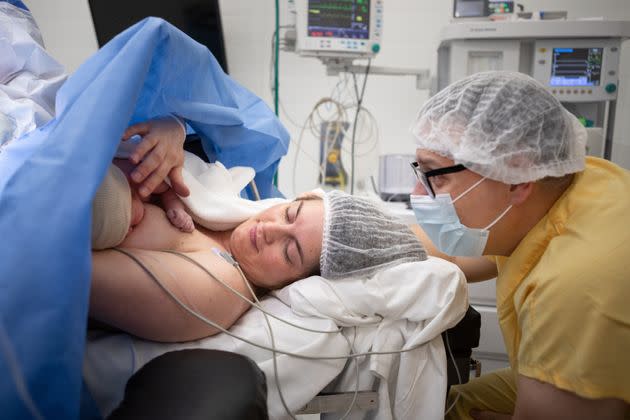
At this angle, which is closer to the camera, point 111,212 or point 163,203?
point 111,212

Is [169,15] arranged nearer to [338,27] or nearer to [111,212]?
[338,27]

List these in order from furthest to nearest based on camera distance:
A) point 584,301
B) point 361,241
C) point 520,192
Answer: point 361,241
point 520,192
point 584,301

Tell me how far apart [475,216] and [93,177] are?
0.73m

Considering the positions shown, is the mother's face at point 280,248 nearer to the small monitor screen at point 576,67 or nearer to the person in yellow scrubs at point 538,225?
the person in yellow scrubs at point 538,225

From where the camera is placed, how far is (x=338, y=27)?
6.81ft

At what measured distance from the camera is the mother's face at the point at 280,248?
116 centimetres

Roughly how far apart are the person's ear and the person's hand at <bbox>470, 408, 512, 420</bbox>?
0.54m

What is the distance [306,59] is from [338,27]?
729 mm

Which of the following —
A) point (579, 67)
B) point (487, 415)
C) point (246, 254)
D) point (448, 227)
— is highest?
point (579, 67)

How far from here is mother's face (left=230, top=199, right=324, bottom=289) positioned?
1161 mm

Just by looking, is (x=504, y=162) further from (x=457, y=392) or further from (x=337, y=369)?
(x=457, y=392)

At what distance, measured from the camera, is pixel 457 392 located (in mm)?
1307

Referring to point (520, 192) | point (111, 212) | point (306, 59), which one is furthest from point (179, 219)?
point (306, 59)

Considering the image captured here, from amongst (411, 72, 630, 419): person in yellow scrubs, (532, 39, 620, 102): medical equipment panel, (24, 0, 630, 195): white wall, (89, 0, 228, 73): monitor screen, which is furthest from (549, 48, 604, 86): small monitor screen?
(89, 0, 228, 73): monitor screen
